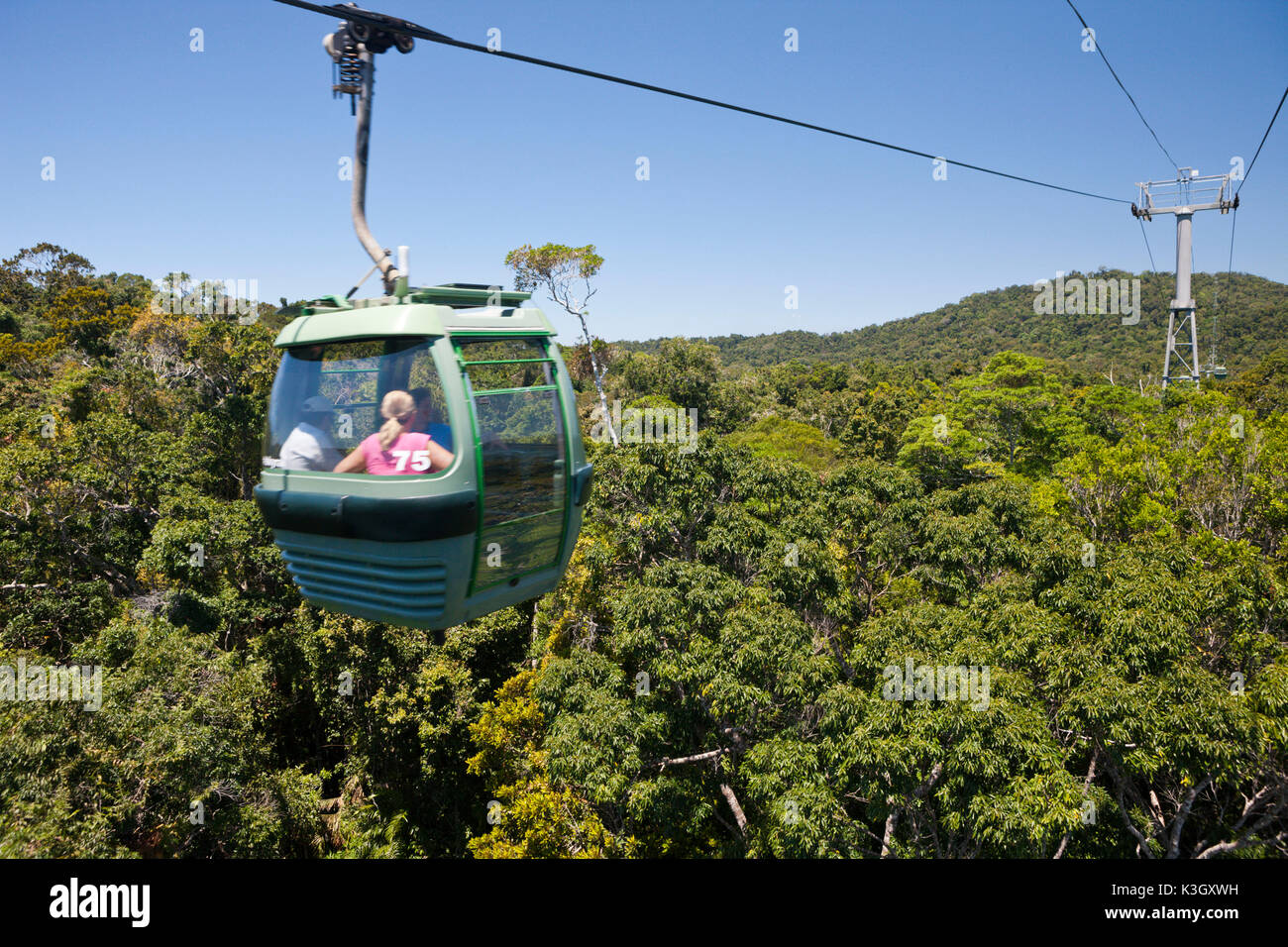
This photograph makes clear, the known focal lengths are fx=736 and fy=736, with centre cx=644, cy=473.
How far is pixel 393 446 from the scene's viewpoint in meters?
3.52

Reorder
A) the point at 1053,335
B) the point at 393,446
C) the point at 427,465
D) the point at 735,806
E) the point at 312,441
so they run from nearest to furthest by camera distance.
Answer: the point at 427,465, the point at 393,446, the point at 312,441, the point at 735,806, the point at 1053,335

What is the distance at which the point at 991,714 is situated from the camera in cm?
870

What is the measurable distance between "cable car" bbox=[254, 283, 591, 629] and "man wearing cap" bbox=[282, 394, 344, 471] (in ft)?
0.05

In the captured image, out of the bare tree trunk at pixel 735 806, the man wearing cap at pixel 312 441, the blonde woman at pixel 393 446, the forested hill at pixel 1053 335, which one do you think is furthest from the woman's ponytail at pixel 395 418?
the forested hill at pixel 1053 335

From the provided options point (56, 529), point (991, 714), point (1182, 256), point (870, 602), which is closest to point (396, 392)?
point (991, 714)

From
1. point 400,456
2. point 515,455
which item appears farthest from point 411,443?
point 515,455

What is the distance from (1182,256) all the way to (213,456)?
32.7 metres

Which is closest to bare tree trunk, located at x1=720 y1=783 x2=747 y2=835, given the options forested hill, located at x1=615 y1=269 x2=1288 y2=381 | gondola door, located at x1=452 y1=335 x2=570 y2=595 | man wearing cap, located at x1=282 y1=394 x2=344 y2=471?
gondola door, located at x1=452 y1=335 x2=570 y2=595

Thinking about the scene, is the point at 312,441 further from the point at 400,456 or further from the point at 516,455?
the point at 516,455

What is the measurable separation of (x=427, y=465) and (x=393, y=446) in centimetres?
25

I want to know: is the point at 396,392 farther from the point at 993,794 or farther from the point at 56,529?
the point at 56,529

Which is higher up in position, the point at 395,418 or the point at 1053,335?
the point at 1053,335

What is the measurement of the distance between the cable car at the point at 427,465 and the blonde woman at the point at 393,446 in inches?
1.9

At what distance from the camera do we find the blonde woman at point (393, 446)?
3.46 meters
